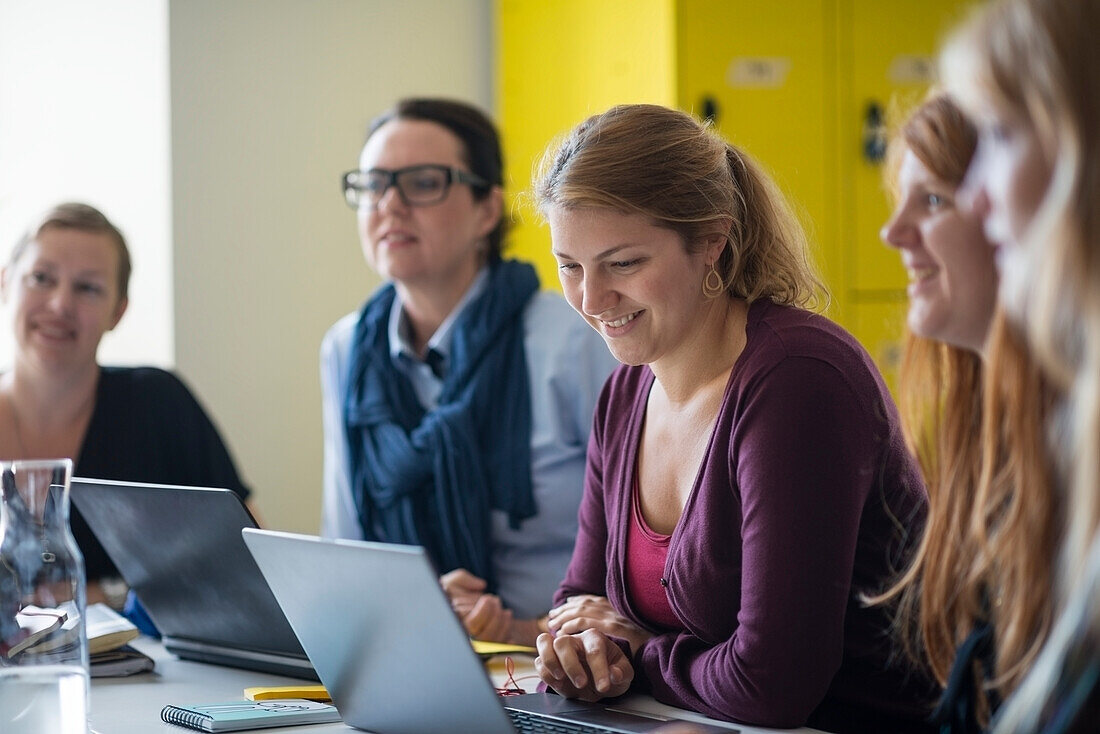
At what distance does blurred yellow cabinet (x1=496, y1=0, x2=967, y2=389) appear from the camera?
2.97 meters

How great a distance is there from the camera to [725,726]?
1345 mm

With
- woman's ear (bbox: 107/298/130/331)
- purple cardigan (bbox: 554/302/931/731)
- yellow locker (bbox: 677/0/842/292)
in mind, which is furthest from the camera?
yellow locker (bbox: 677/0/842/292)

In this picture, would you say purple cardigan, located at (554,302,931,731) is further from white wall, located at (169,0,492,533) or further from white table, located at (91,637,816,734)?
white wall, located at (169,0,492,533)

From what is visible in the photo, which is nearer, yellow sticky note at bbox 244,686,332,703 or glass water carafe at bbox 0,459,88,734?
glass water carafe at bbox 0,459,88,734

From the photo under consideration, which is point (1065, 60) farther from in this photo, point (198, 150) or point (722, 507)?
point (198, 150)

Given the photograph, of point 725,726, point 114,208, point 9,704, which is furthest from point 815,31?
point 9,704

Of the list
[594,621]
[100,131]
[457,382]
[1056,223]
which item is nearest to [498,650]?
[594,621]

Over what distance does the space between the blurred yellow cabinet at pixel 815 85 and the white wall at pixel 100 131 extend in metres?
1.05

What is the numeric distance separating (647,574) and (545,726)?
333 millimetres

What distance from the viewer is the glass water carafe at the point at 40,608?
1236 mm

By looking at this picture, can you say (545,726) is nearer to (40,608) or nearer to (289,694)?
(289,694)

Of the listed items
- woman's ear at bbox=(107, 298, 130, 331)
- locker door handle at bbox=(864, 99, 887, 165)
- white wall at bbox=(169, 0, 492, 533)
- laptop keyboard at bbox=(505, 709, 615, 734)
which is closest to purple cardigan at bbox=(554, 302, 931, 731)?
laptop keyboard at bbox=(505, 709, 615, 734)

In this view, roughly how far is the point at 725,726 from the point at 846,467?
305mm

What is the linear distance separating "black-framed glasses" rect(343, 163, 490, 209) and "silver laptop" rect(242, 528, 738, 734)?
132cm
